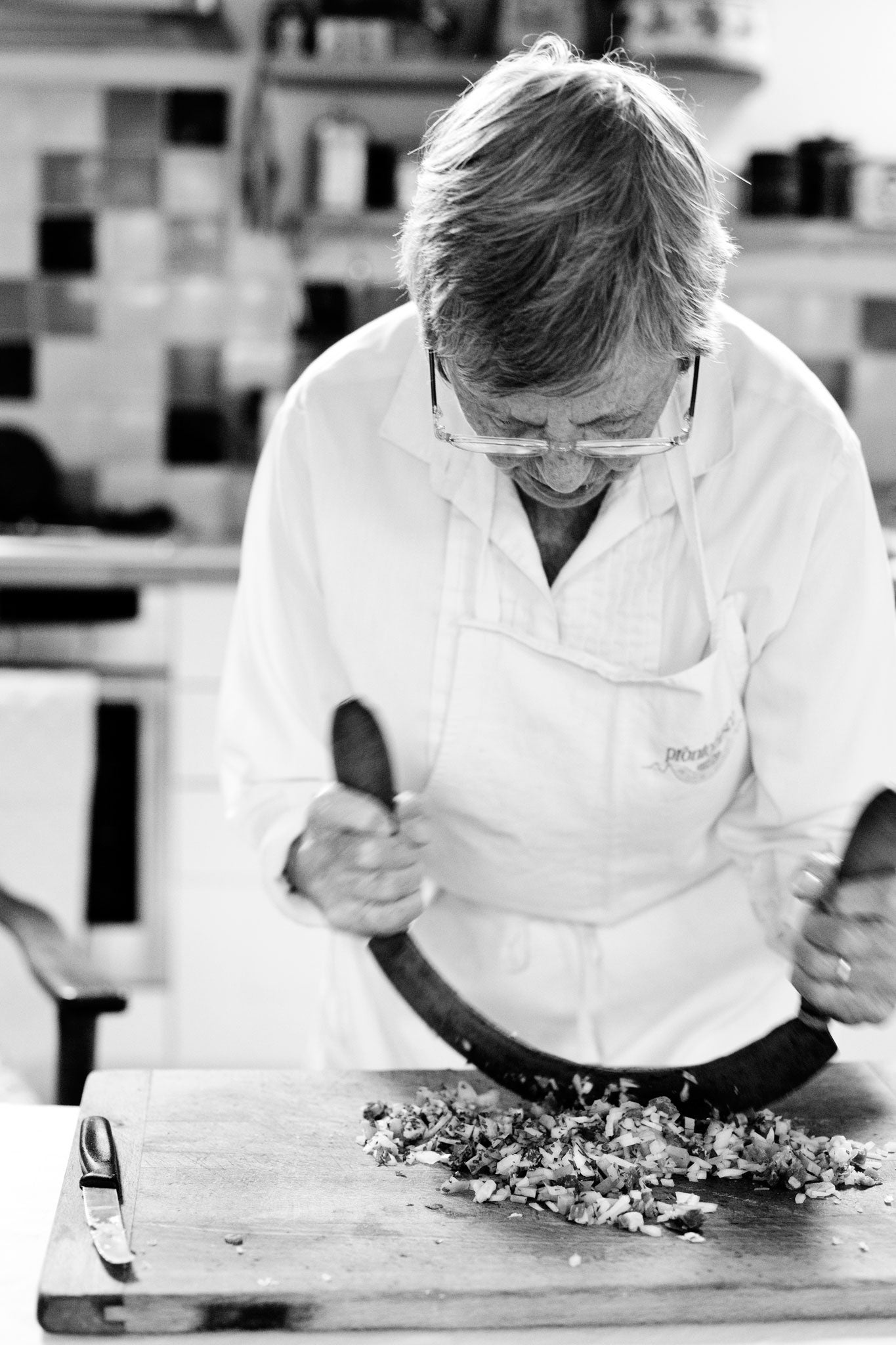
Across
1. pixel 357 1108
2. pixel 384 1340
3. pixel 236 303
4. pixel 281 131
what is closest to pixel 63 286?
pixel 236 303

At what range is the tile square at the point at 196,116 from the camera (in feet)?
10.8

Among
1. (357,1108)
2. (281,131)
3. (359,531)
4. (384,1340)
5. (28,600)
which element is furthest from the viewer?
(281,131)

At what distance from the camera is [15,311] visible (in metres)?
3.37

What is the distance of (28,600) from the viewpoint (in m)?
2.68

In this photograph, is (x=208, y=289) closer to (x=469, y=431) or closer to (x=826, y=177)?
(x=826, y=177)

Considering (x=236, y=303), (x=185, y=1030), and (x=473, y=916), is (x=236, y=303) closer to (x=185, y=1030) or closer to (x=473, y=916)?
(x=185, y=1030)

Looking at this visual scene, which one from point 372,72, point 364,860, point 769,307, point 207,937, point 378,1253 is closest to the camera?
point 378,1253

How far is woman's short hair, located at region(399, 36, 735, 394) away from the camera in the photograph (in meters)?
0.90

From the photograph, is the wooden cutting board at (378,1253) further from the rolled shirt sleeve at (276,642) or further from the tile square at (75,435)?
the tile square at (75,435)

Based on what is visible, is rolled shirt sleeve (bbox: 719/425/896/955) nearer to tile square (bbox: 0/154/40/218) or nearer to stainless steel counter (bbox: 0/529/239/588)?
stainless steel counter (bbox: 0/529/239/588)

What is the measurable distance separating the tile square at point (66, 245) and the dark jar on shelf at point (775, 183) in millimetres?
1428

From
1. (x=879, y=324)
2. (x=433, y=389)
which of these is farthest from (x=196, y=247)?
(x=433, y=389)

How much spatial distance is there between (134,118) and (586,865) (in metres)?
2.60

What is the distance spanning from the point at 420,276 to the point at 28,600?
1841 millimetres
